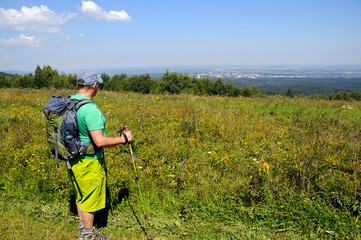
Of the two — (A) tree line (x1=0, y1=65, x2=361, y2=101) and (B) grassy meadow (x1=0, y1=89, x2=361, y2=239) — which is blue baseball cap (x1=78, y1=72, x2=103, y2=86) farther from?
(A) tree line (x1=0, y1=65, x2=361, y2=101)

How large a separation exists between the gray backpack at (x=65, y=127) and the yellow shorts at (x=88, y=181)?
0.17m

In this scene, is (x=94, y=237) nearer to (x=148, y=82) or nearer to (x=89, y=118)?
(x=89, y=118)

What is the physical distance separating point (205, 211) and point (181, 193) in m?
0.62

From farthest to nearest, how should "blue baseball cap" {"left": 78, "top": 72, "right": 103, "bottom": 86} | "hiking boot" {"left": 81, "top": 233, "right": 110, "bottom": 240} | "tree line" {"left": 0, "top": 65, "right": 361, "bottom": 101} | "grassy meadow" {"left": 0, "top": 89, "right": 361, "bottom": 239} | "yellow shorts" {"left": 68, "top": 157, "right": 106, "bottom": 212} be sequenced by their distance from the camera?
"tree line" {"left": 0, "top": 65, "right": 361, "bottom": 101}
"grassy meadow" {"left": 0, "top": 89, "right": 361, "bottom": 239}
"hiking boot" {"left": 81, "top": 233, "right": 110, "bottom": 240}
"yellow shorts" {"left": 68, "top": 157, "right": 106, "bottom": 212}
"blue baseball cap" {"left": 78, "top": 72, "right": 103, "bottom": 86}

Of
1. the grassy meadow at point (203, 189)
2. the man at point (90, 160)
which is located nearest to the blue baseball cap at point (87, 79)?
the man at point (90, 160)

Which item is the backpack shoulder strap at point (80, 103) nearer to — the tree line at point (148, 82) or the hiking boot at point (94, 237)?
the hiking boot at point (94, 237)

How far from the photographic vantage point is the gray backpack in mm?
2674

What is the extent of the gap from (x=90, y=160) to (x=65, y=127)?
570 mm

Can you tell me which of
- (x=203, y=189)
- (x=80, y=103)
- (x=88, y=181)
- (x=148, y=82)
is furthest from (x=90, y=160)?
(x=148, y=82)

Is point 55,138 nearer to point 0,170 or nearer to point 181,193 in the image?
point 181,193

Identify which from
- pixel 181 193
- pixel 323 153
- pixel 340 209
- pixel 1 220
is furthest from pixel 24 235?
pixel 323 153

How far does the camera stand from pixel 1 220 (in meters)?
3.20

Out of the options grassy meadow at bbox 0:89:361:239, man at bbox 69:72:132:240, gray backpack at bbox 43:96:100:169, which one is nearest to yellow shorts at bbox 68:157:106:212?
man at bbox 69:72:132:240

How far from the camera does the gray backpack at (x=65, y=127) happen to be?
267 cm
